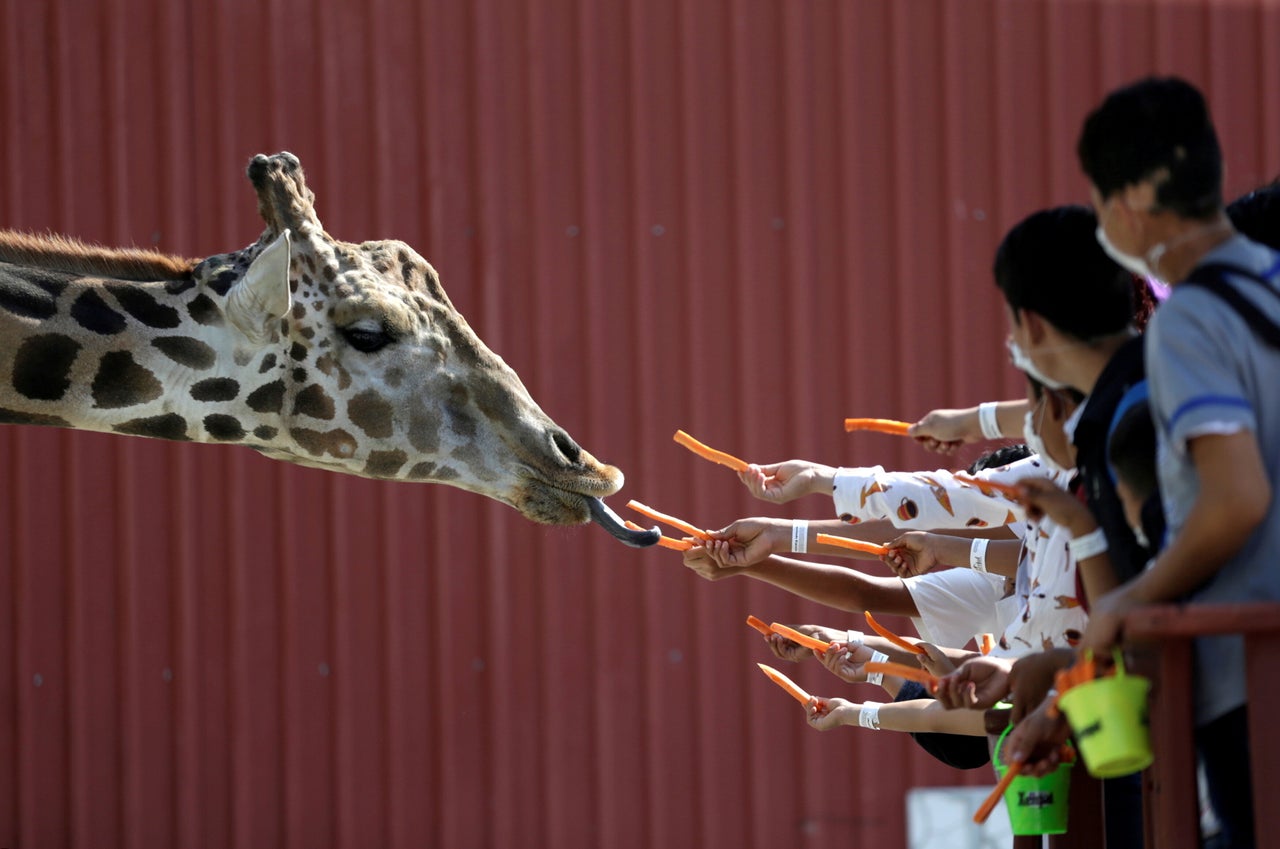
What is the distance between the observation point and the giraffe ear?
3457 mm

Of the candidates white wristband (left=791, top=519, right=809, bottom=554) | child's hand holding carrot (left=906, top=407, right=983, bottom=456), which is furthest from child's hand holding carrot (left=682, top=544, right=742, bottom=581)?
child's hand holding carrot (left=906, top=407, right=983, bottom=456)

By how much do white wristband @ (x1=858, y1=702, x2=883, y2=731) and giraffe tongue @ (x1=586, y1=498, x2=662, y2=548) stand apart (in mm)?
672

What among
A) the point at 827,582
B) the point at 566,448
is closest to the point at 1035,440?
the point at 827,582

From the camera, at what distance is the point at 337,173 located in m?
6.45

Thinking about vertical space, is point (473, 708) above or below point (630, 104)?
below

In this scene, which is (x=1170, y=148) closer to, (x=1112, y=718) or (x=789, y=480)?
(x=1112, y=718)

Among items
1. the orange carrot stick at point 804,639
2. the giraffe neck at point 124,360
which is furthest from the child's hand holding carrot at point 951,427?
the giraffe neck at point 124,360

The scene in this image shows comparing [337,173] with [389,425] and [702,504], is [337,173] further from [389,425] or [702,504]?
[389,425]

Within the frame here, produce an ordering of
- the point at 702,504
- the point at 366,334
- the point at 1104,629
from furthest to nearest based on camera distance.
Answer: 1. the point at 702,504
2. the point at 366,334
3. the point at 1104,629

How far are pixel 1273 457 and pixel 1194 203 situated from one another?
16.4 inches

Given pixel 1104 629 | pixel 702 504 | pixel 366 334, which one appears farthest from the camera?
pixel 702 504

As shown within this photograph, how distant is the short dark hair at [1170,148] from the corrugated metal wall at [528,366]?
13.4ft

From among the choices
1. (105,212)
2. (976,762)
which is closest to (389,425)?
(976,762)

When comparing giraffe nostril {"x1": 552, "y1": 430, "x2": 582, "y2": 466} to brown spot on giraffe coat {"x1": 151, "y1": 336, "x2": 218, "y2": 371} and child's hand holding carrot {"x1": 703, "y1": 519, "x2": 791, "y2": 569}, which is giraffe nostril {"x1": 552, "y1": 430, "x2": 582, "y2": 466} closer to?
child's hand holding carrot {"x1": 703, "y1": 519, "x2": 791, "y2": 569}
